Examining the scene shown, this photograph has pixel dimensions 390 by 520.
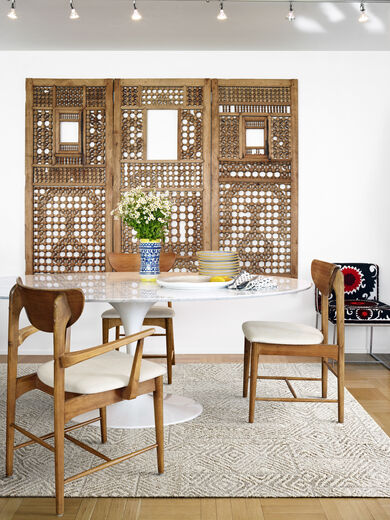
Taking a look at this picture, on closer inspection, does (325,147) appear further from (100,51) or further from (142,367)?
(142,367)

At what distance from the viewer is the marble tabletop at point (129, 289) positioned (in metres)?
2.32

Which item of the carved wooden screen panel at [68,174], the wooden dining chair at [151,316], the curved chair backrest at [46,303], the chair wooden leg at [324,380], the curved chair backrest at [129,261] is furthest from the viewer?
the carved wooden screen panel at [68,174]

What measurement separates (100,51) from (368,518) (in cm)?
398

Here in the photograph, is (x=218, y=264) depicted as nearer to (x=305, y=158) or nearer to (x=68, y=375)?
(x=68, y=375)

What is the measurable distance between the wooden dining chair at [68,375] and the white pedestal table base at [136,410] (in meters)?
0.57

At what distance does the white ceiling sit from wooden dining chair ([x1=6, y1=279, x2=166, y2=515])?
243 centimetres

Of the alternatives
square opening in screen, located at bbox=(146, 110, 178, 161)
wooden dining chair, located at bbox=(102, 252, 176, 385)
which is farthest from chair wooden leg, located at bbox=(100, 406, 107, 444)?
square opening in screen, located at bbox=(146, 110, 178, 161)

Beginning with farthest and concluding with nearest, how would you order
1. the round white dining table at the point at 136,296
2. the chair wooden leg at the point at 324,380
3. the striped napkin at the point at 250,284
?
the chair wooden leg at the point at 324,380 → the striped napkin at the point at 250,284 → the round white dining table at the point at 136,296

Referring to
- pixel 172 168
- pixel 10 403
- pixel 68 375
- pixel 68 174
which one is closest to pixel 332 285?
pixel 68 375

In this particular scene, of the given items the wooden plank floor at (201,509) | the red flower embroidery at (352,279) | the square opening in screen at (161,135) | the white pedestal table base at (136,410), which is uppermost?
→ the square opening in screen at (161,135)

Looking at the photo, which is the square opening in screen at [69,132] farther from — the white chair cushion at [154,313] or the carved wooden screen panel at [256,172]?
the white chair cushion at [154,313]

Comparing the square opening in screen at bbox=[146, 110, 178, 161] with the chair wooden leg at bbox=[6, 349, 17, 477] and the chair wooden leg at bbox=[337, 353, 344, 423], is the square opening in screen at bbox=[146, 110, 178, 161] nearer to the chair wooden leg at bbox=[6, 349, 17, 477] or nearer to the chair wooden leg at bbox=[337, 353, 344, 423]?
the chair wooden leg at bbox=[337, 353, 344, 423]

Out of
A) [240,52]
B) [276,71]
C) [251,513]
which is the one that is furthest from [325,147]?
[251,513]

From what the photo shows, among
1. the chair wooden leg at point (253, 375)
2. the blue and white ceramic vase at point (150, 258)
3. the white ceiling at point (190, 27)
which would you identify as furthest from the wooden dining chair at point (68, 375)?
the white ceiling at point (190, 27)
